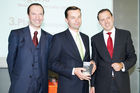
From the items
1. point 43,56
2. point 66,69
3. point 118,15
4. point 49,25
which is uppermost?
point 118,15

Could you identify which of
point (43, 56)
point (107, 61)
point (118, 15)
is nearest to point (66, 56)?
point (43, 56)

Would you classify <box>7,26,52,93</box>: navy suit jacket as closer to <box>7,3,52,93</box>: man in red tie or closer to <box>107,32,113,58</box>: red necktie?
<box>7,3,52,93</box>: man in red tie

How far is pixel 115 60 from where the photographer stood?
2180 mm

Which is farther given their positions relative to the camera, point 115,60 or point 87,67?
point 115,60

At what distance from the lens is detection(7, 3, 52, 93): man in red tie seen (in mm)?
2082

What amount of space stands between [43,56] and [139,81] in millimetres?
2150

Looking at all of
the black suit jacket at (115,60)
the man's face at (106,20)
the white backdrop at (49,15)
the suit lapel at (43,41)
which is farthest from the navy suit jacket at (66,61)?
the white backdrop at (49,15)

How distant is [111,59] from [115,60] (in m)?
0.05

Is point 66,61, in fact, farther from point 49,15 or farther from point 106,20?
point 49,15

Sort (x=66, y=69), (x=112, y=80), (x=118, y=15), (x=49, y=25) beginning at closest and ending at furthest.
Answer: (x=66, y=69), (x=112, y=80), (x=49, y=25), (x=118, y=15)

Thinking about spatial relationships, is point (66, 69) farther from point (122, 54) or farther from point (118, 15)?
point (118, 15)

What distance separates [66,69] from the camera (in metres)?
2.04

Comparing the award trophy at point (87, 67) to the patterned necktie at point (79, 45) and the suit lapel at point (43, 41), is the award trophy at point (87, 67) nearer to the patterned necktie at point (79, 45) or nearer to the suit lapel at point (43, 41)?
the patterned necktie at point (79, 45)

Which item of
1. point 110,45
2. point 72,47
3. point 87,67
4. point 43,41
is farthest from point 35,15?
point 110,45
